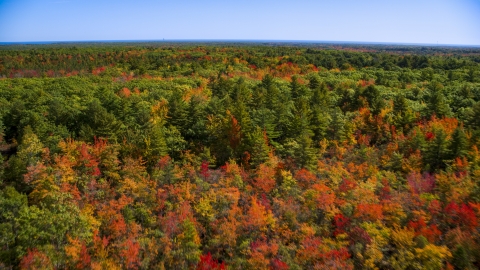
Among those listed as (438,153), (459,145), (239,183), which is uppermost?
(459,145)

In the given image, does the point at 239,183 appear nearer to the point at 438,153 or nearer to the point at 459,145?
the point at 438,153

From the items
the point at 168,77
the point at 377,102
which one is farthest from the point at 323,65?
the point at 377,102

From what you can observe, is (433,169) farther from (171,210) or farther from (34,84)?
(34,84)

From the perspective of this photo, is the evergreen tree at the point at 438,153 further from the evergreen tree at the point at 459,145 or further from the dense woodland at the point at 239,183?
the evergreen tree at the point at 459,145

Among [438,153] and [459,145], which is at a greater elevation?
[459,145]

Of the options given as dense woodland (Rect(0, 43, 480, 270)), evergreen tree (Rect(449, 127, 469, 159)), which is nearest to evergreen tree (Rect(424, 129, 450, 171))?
dense woodland (Rect(0, 43, 480, 270))

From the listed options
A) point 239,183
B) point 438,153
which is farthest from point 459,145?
point 239,183

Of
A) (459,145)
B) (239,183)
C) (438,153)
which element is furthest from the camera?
(438,153)

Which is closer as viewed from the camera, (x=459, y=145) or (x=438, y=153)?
(x=459, y=145)

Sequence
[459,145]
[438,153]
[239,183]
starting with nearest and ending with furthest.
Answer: [459,145] → [239,183] → [438,153]
